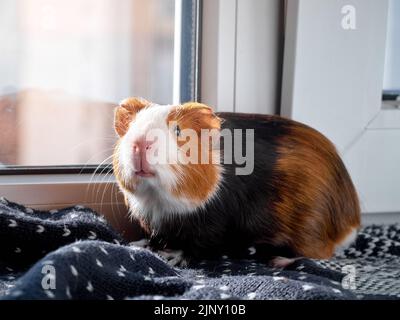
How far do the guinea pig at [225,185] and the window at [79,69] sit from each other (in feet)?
0.71

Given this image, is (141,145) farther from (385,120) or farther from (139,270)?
(385,120)

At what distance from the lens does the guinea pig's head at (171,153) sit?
0.62 metres

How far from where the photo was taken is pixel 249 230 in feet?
2.25

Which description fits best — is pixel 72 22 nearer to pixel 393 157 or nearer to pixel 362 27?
pixel 362 27

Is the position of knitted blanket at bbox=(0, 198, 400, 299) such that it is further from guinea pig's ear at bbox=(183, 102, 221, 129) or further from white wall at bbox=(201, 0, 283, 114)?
white wall at bbox=(201, 0, 283, 114)

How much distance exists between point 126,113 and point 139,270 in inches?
10.1

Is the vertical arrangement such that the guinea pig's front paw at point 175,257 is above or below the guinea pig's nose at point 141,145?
below

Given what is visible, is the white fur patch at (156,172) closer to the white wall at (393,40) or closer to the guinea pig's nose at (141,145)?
the guinea pig's nose at (141,145)

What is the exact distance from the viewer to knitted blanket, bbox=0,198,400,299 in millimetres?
419

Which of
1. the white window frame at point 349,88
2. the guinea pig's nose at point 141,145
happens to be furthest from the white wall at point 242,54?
the guinea pig's nose at point 141,145

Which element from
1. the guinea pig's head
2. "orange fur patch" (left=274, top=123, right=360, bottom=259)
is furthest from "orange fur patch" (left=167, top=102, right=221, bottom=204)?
"orange fur patch" (left=274, top=123, right=360, bottom=259)
